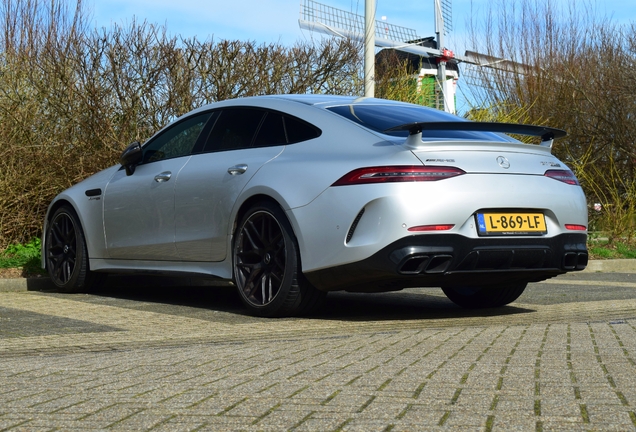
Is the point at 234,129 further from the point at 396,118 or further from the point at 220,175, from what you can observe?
the point at 396,118

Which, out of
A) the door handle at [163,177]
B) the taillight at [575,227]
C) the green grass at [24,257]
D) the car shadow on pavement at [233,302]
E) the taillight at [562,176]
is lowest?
the car shadow on pavement at [233,302]

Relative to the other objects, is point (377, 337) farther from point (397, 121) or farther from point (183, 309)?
point (183, 309)

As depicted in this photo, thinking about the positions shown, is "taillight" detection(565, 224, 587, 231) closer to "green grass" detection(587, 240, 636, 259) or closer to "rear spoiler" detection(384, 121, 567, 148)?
"rear spoiler" detection(384, 121, 567, 148)

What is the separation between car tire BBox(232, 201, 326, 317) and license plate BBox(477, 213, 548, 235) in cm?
122

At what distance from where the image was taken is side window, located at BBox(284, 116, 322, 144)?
6.47m

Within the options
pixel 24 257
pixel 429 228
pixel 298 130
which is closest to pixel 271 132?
pixel 298 130

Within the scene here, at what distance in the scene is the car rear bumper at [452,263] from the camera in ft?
19.0

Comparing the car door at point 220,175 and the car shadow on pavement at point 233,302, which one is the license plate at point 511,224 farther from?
the car door at point 220,175

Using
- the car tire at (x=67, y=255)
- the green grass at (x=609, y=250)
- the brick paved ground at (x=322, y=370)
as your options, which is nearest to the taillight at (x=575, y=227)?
the brick paved ground at (x=322, y=370)

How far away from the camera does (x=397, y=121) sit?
6453mm

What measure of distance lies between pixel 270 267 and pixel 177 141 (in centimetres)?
181

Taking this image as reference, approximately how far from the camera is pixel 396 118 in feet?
21.5

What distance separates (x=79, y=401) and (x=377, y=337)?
7.03ft


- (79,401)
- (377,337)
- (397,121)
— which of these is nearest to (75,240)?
(397,121)
